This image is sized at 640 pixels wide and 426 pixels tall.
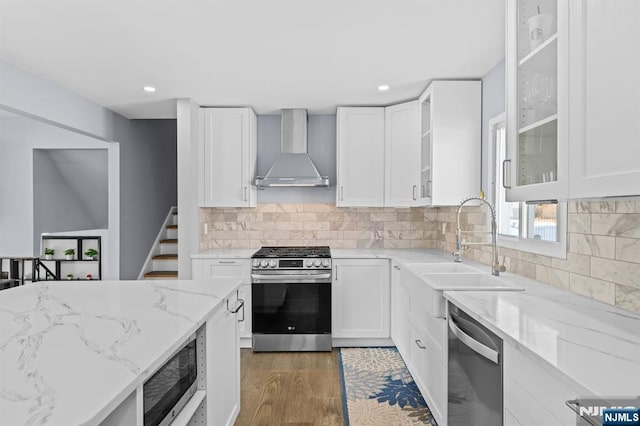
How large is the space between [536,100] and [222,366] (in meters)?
1.96

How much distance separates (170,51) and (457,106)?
2315 mm

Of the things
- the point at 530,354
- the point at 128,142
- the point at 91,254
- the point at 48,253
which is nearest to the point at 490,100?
the point at 530,354

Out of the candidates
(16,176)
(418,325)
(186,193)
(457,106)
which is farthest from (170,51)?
(16,176)

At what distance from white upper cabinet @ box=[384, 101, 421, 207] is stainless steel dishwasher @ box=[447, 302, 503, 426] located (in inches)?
78.0

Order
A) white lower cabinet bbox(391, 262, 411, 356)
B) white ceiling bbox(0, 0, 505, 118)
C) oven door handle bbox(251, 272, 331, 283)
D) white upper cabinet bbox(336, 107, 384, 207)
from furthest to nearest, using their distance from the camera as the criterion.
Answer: white upper cabinet bbox(336, 107, 384, 207), oven door handle bbox(251, 272, 331, 283), white lower cabinet bbox(391, 262, 411, 356), white ceiling bbox(0, 0, 505, 118)

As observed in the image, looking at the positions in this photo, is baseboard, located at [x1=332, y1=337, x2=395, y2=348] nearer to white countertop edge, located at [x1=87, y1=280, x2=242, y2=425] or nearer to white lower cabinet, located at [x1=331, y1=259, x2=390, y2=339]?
white lower cabinet, located at [x1=331, y1=259, x2=390, y2=339]

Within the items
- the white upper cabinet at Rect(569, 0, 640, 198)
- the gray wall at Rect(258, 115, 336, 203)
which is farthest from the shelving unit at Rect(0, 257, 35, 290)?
the white upper cabinet at Rect(569, 0, 640, 198)

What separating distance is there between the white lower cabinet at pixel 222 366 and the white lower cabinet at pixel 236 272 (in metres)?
1.54

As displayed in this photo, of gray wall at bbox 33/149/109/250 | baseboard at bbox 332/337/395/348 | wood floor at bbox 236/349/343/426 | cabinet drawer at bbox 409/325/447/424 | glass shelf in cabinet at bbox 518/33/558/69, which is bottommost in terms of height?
wood floor at bbox 236/349/343/426

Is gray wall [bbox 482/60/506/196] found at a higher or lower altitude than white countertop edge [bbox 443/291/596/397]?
higher

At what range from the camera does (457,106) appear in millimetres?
3346

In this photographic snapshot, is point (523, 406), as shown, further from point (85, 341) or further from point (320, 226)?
point (320, 226)

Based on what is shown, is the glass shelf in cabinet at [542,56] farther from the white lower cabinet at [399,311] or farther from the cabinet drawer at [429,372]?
the white lower cabinet at [399,311]

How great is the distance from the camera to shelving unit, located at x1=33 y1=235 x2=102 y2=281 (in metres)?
5.05
